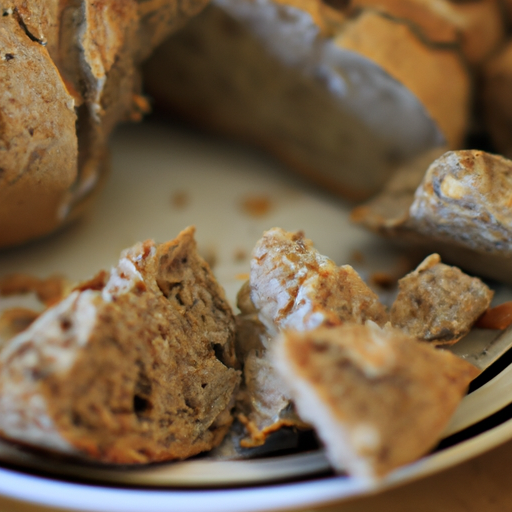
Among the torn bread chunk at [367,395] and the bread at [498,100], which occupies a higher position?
the bread at [498,100]

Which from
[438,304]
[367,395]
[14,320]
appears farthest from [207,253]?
[367,395]

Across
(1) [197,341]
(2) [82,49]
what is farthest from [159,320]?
(2) [82,49]

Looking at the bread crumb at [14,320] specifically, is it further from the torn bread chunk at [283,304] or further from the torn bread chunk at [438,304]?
the torn bread chunk at [438,304]

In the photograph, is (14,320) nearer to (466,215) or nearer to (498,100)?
(466,215)

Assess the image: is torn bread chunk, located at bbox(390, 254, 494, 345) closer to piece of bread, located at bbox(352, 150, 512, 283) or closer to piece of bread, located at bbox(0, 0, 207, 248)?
piece of bread, located at bbox(352, 150, 512, 283)

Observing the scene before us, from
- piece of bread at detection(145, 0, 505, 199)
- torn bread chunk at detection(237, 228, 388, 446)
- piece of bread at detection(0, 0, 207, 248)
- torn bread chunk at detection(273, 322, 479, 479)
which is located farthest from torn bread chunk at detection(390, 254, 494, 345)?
piece of bread at detection(0, 0, 207, 248)

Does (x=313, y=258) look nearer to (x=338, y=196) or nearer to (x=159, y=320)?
(x=159, y=320)

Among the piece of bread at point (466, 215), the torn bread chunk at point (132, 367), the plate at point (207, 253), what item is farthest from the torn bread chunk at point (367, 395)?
the piece of bread at point (466, 215)
